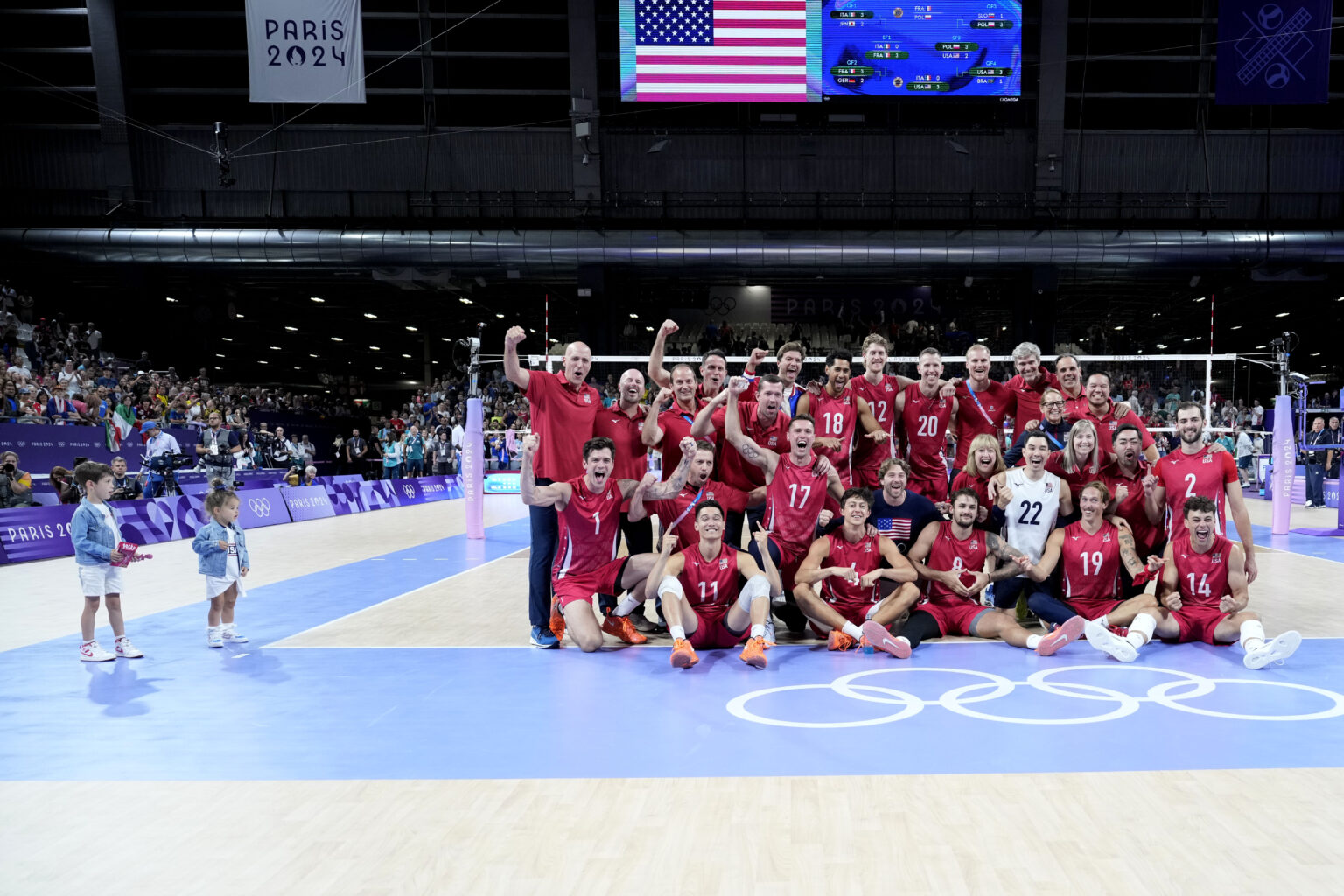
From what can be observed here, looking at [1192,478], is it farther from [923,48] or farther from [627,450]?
[923,48]

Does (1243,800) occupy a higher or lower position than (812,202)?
lower

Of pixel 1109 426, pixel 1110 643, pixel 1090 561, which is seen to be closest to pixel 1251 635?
pixel 1110 643

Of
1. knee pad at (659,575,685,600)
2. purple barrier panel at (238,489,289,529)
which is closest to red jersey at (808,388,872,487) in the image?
knee pad at (659,575,685,600)

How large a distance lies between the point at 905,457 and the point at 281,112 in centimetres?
2538

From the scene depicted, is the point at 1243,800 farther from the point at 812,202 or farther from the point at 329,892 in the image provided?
the point at 812,202

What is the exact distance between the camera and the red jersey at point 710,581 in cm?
651

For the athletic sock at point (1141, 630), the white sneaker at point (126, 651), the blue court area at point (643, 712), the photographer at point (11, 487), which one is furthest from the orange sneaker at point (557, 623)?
the photographer at point (11, 487)

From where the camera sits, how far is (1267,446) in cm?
2406

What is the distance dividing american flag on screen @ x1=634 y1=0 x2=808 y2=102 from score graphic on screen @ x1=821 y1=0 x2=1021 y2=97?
1.46m

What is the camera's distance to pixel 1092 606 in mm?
6840

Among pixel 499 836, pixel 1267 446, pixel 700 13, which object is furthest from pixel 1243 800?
pixel 1267 446

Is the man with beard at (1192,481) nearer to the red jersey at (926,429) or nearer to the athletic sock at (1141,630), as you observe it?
the athletic sock at (1141,630)

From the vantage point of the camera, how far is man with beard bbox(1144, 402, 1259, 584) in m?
6.91

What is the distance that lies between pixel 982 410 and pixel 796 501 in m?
2.32
